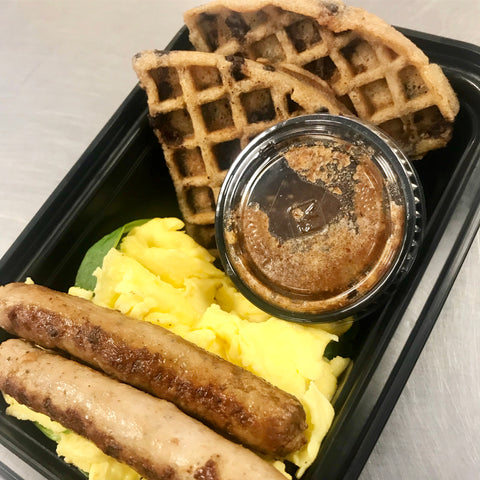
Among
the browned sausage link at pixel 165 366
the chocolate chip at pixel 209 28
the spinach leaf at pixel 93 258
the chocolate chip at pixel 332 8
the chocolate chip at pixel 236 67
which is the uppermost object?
the chocolate chip at pixel 332 8

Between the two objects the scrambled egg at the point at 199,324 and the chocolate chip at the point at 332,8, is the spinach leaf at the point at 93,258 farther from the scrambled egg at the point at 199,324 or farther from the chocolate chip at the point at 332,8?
the chocolate chip at the point at 332,8

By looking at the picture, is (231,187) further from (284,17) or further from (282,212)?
(284,17)

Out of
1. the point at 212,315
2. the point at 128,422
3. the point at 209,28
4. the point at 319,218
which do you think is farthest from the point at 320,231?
the point at 209,28

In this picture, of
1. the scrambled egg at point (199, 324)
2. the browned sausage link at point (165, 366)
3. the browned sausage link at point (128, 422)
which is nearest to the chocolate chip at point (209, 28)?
the scrambled egg at point (199, 324)

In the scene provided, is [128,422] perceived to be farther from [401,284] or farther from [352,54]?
[352,54]

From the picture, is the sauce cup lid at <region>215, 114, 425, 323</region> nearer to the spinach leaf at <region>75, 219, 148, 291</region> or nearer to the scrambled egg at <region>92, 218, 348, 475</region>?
the scrambled egg at <region>92, 218, 348, 475</region>
